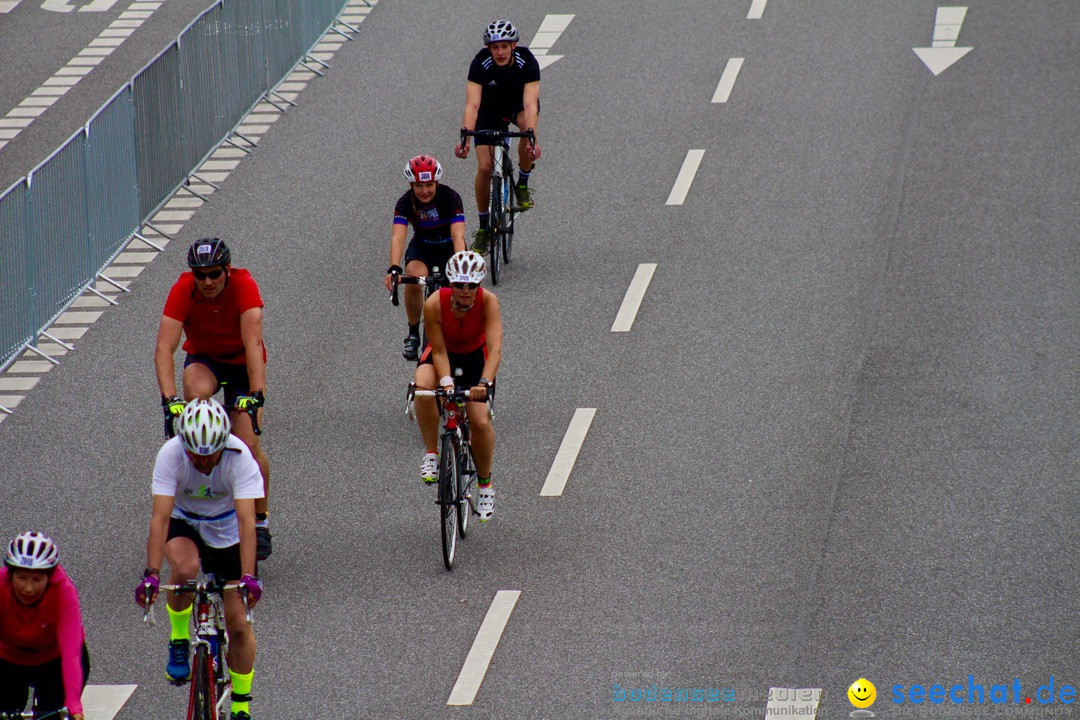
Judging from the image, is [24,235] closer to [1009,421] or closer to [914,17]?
[1009,421]

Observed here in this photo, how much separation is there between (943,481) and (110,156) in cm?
903

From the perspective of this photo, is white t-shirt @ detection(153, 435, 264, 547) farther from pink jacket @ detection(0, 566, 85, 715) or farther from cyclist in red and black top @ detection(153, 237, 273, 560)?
cyclist in red and black top @ detection(153, 237, 273, 560)

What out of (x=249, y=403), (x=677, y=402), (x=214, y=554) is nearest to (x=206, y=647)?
(x=214, y=554)

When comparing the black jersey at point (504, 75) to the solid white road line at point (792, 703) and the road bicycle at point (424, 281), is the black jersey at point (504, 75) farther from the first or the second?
the solid white road line at point (792, 703)

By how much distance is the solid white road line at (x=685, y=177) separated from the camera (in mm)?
18938

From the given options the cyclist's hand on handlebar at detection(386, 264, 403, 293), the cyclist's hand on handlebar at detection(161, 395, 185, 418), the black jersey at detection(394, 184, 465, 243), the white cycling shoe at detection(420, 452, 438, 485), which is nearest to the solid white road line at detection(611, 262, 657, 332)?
the black jersey at detection(394, 184, 465, 243)

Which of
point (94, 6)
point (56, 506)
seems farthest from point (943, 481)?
point (94, 6)

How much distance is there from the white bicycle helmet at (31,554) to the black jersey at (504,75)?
30.8 feet

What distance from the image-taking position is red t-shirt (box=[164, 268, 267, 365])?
439 inches

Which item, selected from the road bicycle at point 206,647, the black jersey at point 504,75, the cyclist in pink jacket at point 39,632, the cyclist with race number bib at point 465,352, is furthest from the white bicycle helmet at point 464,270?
the black jersey at point 504,75

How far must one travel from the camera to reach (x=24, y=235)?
598 inches

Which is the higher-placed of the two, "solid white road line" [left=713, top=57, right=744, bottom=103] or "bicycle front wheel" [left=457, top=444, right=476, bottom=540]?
"bicycle front wheel" [left=457, top=444, right=476, bottom=540]

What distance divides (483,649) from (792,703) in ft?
6.44

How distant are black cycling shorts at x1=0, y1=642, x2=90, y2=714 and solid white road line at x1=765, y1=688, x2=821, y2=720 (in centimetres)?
385
